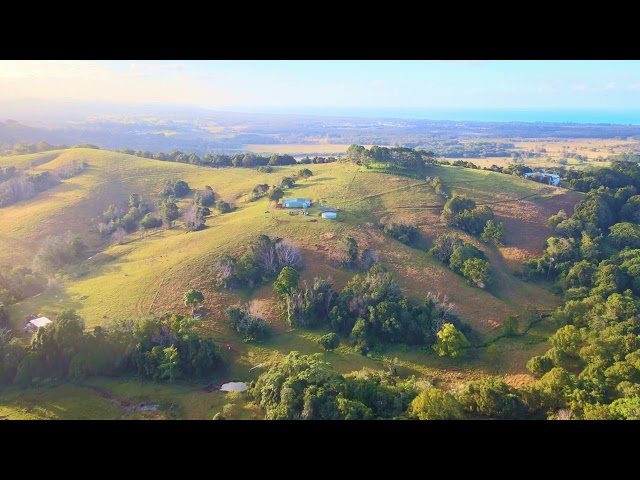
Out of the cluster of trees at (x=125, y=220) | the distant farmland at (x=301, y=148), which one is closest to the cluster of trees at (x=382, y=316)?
the cluster of trees at (x=125, y=220)

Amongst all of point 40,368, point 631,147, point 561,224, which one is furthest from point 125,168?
point 631,147

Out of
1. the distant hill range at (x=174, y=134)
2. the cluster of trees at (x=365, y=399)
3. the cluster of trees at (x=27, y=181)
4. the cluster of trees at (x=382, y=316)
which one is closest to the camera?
the cluster of trees at (x=365, y=399)

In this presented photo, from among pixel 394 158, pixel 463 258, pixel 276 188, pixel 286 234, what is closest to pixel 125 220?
pixel 276 188

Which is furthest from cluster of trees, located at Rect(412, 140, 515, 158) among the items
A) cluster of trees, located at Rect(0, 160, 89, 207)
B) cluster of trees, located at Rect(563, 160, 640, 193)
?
cluster of trees, located at Rect(0, 160, 89, 207)

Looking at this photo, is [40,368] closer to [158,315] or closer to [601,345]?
[158,315]

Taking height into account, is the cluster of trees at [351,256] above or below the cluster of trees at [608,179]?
below

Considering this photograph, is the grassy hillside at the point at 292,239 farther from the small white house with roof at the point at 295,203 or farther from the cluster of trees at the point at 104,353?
the cluster of trees at the point at 104,353
